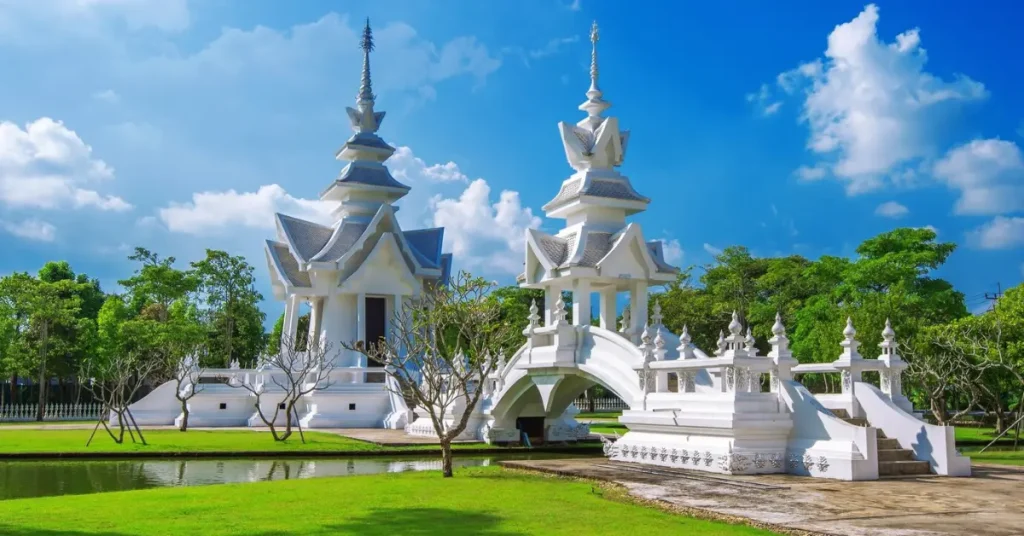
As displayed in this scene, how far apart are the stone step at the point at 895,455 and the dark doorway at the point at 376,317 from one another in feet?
94.2

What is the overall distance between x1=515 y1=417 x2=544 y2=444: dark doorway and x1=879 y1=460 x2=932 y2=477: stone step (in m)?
15.3

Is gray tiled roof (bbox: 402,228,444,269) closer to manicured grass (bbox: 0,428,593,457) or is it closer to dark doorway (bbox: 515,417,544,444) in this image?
manicured grass (bbox: 0,428,593,457)

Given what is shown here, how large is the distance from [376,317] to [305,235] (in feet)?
15.6

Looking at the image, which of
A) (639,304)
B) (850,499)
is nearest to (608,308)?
(639,304)

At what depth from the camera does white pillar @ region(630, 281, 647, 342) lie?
2623 cm

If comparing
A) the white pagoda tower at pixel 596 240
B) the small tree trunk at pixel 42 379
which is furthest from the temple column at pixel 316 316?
→ the white pagoda tower at pixel 596 240

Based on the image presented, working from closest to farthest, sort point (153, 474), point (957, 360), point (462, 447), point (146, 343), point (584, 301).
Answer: point (153, 474), point (584, 301), point (462, 447), point (957, 360), point (146, 343)

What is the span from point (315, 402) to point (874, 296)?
24220mm

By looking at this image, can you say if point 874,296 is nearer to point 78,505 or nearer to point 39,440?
point 39,440

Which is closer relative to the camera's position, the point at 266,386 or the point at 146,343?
the point at 266,386

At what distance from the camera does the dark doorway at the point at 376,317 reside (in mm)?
42438

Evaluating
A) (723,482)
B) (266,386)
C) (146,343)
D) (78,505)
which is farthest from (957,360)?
(146,343)

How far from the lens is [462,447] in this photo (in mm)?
27672

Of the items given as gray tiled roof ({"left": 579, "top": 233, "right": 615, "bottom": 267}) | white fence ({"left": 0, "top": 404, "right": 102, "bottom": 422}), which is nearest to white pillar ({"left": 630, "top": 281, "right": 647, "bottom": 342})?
gray tiled roof ({"left": 579, "top": 233, "right": 615, "bottom": 267})
